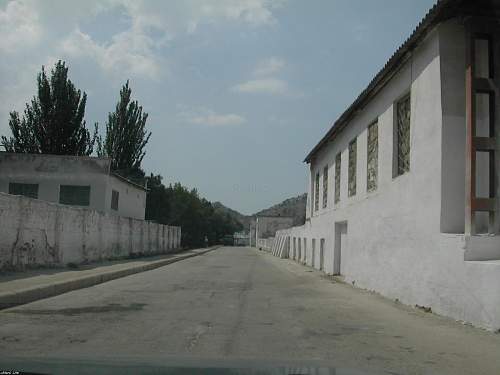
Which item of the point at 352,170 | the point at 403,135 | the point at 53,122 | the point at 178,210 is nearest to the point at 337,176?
the point at 352,170

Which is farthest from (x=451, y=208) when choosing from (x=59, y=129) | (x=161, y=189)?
(x=161, y=189)

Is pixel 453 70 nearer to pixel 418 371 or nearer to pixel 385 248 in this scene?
pixel 385 248

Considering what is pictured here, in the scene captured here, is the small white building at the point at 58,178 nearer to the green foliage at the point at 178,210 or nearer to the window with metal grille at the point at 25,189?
the window with metal grille at the point at 25,189

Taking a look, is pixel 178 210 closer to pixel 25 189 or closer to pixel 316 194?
pixel 25 189

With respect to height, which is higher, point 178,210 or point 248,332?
point 178,210

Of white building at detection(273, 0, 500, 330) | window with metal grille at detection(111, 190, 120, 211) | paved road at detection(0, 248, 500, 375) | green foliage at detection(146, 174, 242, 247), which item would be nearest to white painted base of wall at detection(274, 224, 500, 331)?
white building at detection(273, 0, 500, 330)

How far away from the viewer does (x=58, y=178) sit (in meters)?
33.4

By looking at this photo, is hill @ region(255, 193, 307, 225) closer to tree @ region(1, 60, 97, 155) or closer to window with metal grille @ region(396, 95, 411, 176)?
tree @ region(1, 60, 97, 155)

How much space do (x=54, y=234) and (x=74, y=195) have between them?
15.8 m

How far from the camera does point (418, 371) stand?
5844mm

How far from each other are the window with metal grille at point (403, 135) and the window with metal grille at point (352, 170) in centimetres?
493

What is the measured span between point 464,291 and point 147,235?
29.9 metres

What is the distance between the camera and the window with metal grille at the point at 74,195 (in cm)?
3344

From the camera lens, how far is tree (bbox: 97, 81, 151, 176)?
46781mm
